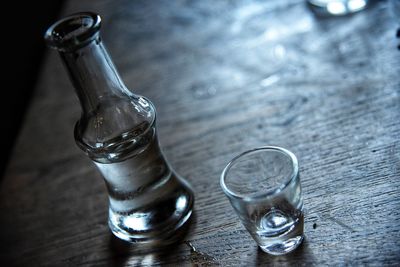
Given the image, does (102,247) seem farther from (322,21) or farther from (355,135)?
(322,21)

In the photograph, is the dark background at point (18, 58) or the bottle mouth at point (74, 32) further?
the dark background at point (18, 58)

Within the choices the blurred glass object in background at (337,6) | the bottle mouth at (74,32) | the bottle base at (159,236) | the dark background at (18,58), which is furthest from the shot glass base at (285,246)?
the dark background at (18,58)

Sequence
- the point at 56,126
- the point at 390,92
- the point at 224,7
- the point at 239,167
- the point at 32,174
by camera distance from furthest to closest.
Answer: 1. the point at 224,7
2. the point at 56,126
3. the point at 32,174
4. the point at 390,92
5. the point at 239,167

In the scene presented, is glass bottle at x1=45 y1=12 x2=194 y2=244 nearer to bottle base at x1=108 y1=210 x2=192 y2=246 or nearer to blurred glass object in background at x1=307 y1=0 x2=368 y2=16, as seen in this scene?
bottle base at x1=108 y1=210 x2=192 y2=246

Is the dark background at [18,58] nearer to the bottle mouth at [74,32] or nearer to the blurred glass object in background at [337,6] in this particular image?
the blurred glass object in background at [337,6]

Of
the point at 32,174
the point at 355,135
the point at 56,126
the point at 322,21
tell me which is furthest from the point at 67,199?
the point at 322,21

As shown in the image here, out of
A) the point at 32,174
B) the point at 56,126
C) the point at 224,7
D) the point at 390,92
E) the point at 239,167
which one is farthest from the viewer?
the point at 224,7

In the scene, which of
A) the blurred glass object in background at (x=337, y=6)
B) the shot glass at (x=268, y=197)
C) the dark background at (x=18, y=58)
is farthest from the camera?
the dark background at (x=18, y=58)

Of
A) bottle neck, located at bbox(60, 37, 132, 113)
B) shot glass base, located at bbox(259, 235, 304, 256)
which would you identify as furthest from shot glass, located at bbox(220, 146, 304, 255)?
bottle neck, located at bbox(60, 37, 132, 113)

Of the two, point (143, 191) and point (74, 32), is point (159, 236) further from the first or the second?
point (74, 32)
